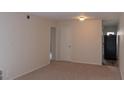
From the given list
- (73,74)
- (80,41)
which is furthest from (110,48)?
(73,74)

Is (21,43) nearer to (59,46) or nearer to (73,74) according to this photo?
(73,74)

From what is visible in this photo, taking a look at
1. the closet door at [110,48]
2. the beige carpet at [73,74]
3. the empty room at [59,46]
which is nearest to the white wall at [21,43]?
the empty room at [59,46]

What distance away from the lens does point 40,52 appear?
21.5 ft

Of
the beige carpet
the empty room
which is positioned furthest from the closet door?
the beige carpet

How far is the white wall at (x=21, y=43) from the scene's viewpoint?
437 cm

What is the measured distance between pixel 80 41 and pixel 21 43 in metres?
3.32

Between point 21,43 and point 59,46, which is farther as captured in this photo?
point 59,46

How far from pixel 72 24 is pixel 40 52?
2301 millimetres

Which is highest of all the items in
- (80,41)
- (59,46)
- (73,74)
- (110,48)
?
(80,41)

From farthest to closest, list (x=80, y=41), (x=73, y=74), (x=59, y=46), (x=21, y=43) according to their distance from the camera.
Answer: (x=59, y=46) → (x=80, y=41) → (x=73, y=74) → (x=21, y=43)

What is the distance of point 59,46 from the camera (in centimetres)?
830

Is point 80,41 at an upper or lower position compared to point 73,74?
upper

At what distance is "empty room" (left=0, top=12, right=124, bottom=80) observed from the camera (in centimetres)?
464

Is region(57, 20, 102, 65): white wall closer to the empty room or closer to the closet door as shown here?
A: the empty room
